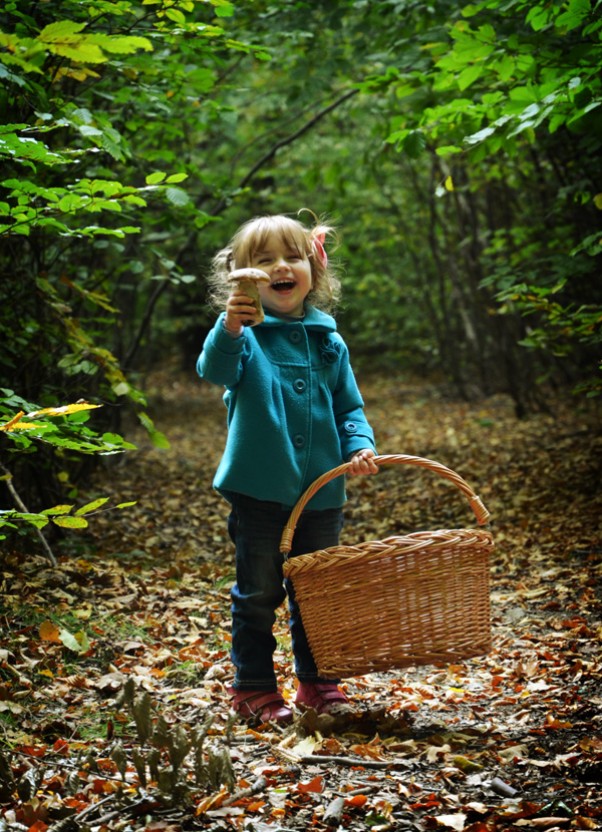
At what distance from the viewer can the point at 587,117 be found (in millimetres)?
3627

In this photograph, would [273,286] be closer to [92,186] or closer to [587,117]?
[92,186]

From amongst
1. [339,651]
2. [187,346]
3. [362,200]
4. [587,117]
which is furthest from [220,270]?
[187,346]

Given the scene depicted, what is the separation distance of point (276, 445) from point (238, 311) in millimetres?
497

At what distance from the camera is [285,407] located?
2.87 meters

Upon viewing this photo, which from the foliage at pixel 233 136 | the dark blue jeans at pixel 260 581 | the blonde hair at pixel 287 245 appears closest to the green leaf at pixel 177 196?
the foliage at pixel 233 136

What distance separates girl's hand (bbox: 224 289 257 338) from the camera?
8.31 feet

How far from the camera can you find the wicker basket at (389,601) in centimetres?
254

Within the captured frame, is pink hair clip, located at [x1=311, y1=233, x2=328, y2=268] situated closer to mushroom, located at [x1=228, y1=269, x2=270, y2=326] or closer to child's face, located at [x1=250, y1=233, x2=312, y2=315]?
child's face, located at [x1=250, y1=233, x2=312, y2=315]

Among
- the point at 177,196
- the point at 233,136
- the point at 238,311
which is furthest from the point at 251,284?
the point at 233,136

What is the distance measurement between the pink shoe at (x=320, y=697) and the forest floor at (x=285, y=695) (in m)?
0.10

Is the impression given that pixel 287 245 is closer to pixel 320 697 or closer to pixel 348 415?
pixel 348 415

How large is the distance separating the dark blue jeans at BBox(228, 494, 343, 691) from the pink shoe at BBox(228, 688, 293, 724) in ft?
0.07

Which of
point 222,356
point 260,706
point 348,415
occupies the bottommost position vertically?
point 260,706

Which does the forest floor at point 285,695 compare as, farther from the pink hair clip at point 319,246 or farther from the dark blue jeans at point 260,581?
the pink hair clip at point 319,246
